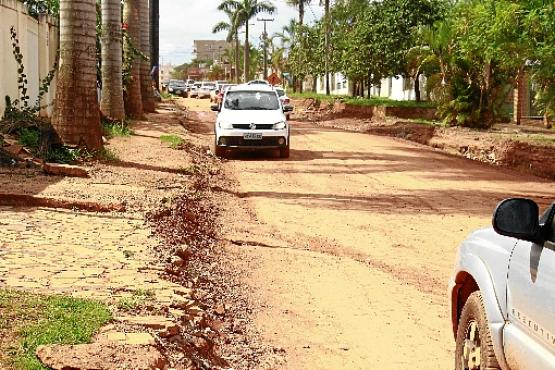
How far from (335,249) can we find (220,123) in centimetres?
1115

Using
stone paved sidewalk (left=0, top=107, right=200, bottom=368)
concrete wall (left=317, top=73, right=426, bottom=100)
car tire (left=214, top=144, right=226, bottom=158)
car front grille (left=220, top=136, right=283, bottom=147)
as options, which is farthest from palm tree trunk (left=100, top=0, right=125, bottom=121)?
concrete wall (left=317, top=73, right=426, bottom=100)

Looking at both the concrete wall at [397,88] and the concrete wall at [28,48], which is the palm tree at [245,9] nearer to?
the concrete wall at [397,88]

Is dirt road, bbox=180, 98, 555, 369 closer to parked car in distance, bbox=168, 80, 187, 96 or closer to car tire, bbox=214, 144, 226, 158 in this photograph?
car tire, bbox=214, 144, 226, 158

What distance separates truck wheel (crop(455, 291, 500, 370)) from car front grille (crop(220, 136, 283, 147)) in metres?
16.0

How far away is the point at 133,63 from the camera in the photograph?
27.0 meters

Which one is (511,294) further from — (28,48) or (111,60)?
(111,60)

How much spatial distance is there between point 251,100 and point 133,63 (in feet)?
21.2

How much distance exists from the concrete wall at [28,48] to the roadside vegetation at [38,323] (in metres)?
11.8

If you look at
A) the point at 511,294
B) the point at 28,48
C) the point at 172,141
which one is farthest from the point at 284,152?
the point at 511,294

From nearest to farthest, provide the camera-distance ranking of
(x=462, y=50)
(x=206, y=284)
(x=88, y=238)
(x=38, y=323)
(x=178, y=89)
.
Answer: (x=38, y=323)
(x=206, y=284)
(x=88, y=238)
(x=462, y=50)
(x=178, y=89)

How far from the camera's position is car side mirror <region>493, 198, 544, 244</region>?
3.76m

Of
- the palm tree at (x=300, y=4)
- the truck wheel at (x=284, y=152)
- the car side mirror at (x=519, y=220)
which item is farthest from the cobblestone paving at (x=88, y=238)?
the palm tree at (x=300, y=4)

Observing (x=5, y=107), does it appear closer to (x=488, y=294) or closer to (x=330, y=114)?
(x=488, y=294)

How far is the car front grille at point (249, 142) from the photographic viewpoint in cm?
2075
